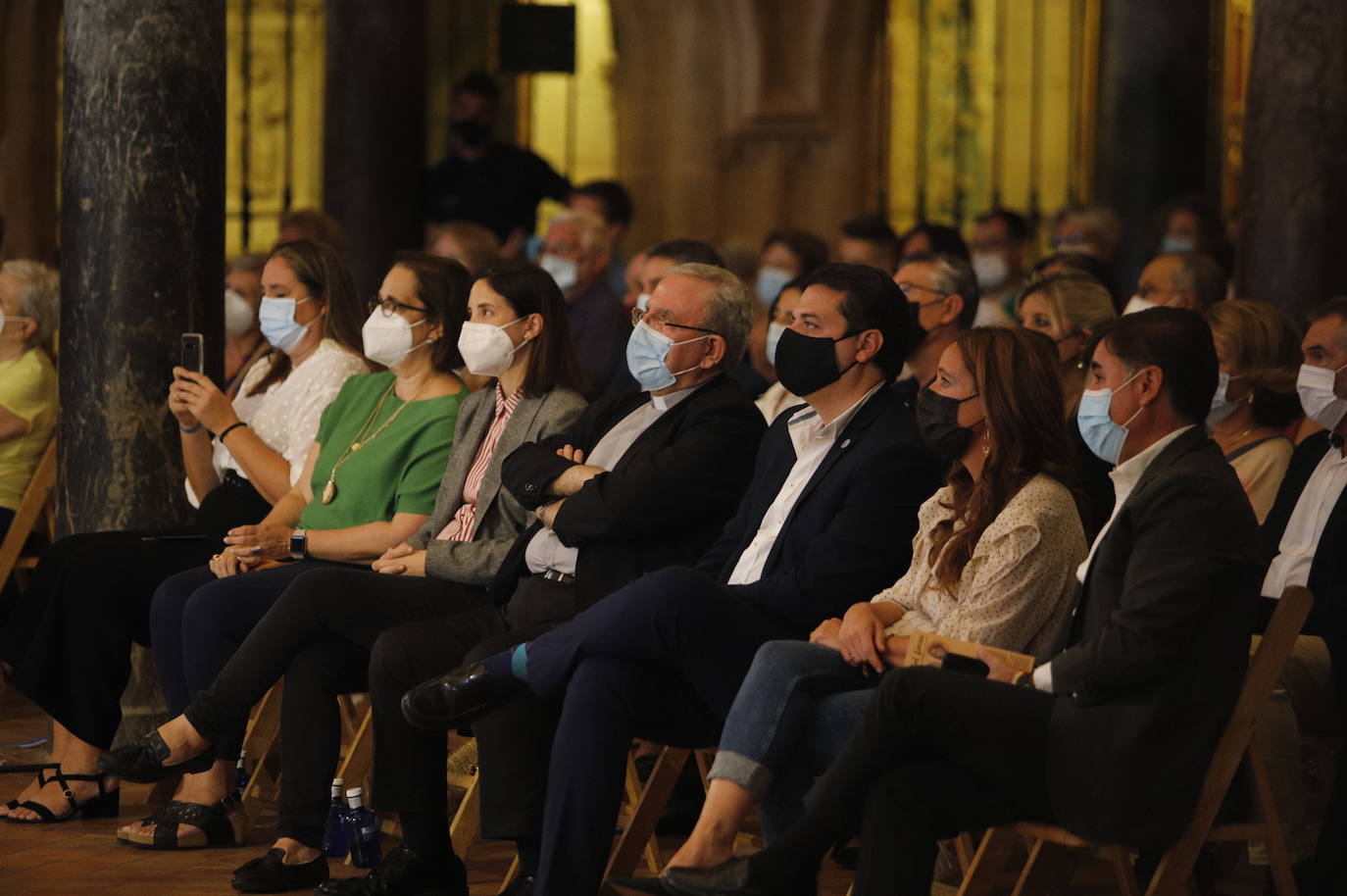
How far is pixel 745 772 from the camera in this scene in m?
4.37

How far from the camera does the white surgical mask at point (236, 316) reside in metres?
7.52

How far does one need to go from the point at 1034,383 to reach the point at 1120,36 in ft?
24.4

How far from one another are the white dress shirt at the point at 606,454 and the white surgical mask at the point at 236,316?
90.5 inches

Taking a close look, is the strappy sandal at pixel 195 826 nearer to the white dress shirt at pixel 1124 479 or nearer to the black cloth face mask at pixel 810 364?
the black cloth face mask at pixel 810 364

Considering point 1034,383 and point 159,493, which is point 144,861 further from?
point 1034,383

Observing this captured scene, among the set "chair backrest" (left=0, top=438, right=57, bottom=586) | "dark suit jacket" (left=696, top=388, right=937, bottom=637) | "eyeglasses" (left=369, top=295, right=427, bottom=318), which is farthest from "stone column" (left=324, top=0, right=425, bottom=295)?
"dark suit jacket" (left=696, top=388, right=937, bottom=637)

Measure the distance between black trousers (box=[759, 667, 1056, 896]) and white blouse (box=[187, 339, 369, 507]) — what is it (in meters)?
2.84

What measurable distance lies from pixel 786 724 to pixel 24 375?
397 centimetres

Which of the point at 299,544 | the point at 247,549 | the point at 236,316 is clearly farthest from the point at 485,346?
the point at 236,316

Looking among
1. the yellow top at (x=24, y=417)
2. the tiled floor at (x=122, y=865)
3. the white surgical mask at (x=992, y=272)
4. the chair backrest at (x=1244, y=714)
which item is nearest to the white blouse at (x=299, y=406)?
the yellow top at (x=24, y=417)

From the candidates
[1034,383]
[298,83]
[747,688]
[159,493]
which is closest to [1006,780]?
[747,688]

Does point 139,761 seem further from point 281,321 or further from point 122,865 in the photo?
point 281,321

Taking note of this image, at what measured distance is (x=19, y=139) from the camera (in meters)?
12.4

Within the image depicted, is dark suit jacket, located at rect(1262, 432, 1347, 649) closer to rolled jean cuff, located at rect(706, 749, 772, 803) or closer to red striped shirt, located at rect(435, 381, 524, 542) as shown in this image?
rolled jean cuff, located at rect(706, 749, 772, 803)
